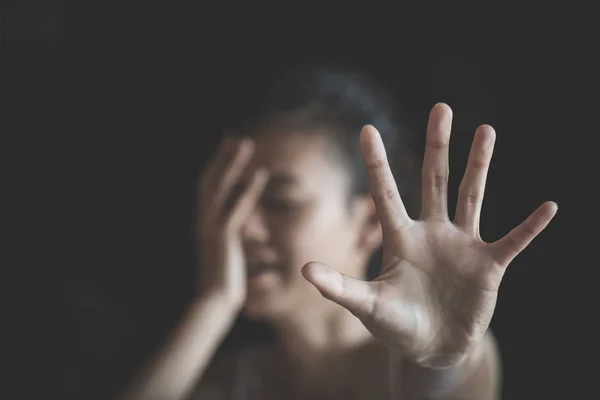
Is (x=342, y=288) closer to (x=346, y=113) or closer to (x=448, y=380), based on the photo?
(x=448, y=380)

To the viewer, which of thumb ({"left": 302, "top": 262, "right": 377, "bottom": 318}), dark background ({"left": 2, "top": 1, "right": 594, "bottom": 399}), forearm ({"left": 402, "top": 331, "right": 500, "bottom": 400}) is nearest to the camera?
thumb ({"left": 302, "top": 262, "right": 377, "bottom": 318})

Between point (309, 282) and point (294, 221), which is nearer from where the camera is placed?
point (309, 282)

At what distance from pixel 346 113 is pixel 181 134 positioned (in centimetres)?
18

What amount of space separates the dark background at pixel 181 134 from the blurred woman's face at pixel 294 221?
8cm

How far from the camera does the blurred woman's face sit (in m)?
0.62

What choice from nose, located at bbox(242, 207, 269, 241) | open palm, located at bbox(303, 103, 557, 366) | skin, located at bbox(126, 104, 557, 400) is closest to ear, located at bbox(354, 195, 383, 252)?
skin, located at bbox(126, 104, 557, 400)

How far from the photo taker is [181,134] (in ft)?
2.16

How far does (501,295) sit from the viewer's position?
1.81ft

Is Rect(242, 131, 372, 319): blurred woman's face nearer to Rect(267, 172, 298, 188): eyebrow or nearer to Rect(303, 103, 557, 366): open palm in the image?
Rect(267, 172, 298, 188): eyebrow

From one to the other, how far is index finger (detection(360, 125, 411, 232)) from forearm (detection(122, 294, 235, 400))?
270 mm

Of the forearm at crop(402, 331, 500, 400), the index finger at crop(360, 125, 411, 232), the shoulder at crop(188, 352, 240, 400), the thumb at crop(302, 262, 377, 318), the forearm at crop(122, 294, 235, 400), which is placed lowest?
the shoulder at crop(188, 352, 240, 400)

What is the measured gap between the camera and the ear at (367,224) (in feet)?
2.09

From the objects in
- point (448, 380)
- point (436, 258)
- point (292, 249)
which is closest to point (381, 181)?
point (436, 258)

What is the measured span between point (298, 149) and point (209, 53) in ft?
0.46
